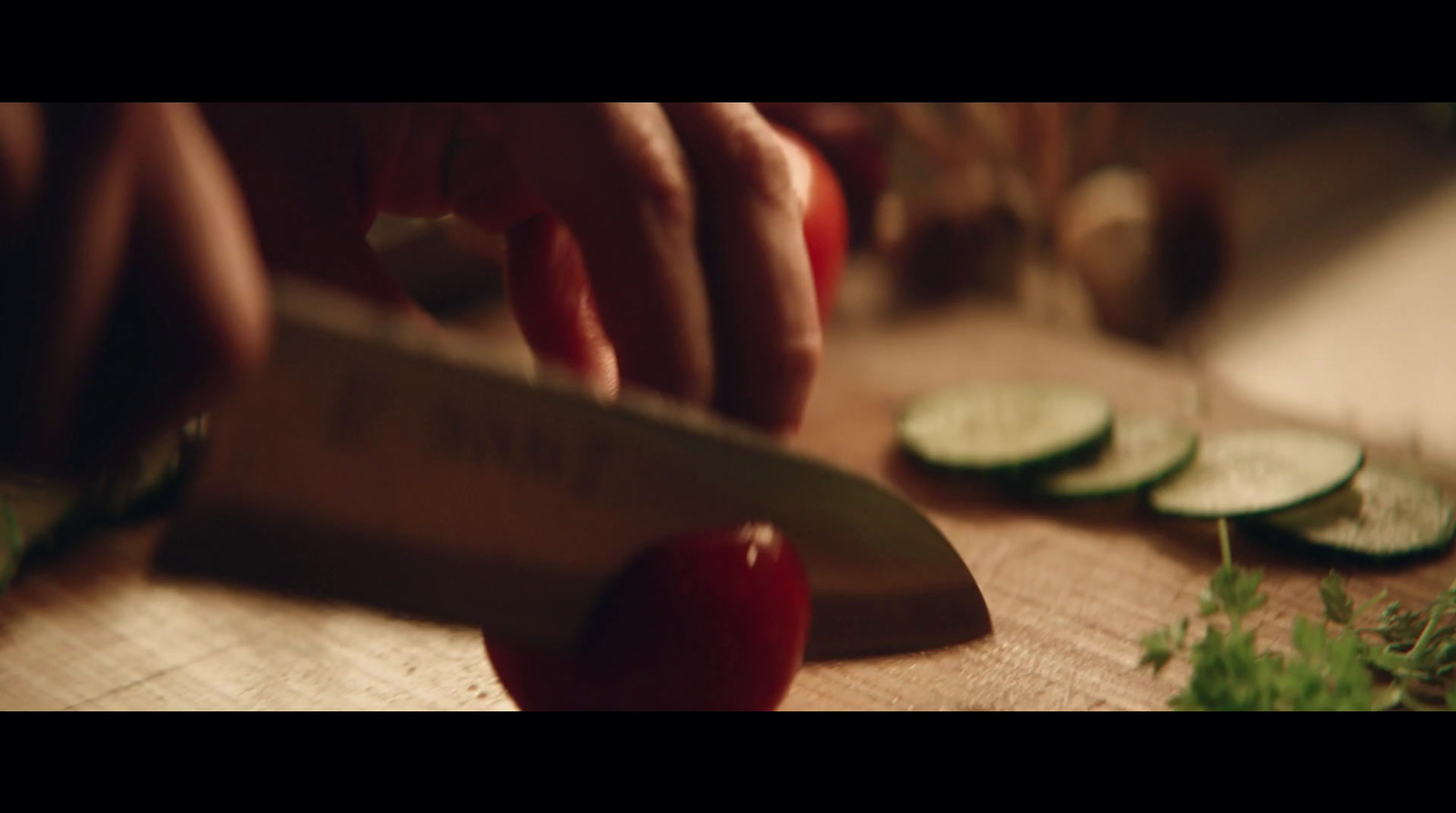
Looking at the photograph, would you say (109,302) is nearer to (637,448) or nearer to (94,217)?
(94,217)

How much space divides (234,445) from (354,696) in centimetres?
52

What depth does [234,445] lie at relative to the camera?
0.80 metres

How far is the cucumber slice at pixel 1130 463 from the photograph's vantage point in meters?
1.58

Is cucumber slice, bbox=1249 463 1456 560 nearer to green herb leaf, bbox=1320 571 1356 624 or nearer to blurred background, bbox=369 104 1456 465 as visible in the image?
green herb leaf, bbox=1320 571 1356 624

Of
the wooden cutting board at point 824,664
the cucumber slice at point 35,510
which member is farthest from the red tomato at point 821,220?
the cucumber slice at point 35,510

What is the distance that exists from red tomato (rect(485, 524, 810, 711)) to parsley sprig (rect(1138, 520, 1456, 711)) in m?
0.38

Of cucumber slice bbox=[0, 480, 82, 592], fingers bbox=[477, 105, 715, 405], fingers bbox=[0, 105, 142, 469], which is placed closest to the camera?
fingers bbox=[0, 105, 142, 469]

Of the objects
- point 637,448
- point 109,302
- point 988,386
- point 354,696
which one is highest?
point 109,302

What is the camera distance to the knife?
2.62ft

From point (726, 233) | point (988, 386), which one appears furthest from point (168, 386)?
point (988, 386)

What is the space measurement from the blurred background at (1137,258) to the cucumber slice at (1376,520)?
1.06ft

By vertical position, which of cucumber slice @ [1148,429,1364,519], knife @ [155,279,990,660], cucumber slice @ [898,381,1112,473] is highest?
knife @ [155,279,990,660]

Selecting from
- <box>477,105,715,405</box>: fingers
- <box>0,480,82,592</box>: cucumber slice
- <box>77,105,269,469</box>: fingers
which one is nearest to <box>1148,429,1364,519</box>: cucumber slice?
<box>477,105,715,405</box>: fingers

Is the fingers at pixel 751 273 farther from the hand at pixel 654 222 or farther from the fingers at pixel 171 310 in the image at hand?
the fingers at pixel 171 310
